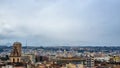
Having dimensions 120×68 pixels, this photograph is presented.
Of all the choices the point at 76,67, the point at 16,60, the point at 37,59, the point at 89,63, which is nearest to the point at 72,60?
the point at 37,59

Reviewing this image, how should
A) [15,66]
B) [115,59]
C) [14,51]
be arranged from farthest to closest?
[115,59] < [14,51] < [15,66]

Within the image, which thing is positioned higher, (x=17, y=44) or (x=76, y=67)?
(x=17, y=44)

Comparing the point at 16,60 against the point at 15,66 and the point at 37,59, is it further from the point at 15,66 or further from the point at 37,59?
the point at 37,59

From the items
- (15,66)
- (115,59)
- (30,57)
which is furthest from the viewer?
(115,59)

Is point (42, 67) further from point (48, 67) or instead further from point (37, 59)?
point (37, 59)

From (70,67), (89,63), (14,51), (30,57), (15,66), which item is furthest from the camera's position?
(30,57)

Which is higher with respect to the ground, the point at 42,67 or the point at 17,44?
the point at 17,44

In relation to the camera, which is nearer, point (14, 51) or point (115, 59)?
point (14, 51)

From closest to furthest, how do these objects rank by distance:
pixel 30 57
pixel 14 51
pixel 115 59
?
pixel 14 51 → pixel 30 57 → pixel 115 59

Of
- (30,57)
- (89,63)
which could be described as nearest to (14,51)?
(89,63)
